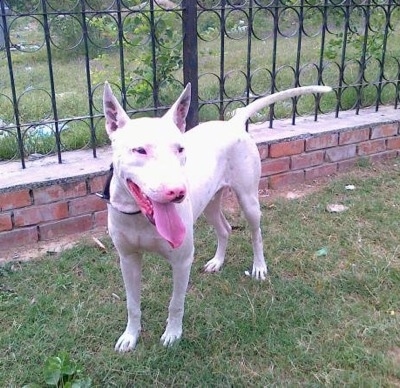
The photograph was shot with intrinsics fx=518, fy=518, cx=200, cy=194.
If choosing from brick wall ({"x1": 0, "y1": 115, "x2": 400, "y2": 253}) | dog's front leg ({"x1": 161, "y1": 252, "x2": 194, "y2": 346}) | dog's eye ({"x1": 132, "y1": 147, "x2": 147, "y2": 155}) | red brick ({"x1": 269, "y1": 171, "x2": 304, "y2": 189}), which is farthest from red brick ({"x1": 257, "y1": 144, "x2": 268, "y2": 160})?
dog's eye ({"x1": 132, "y1": 147, "x2": 147, "y2": 155})

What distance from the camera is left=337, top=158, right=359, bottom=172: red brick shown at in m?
4.62

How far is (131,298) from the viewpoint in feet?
8.06

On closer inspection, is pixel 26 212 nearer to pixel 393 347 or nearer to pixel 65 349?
pixel 65 349

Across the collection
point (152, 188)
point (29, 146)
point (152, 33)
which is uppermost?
point (152, 33)

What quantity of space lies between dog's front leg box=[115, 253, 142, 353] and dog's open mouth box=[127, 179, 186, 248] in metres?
0.48

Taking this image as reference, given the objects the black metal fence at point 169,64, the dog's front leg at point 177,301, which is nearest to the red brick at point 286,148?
the black metal fence at point 169,64

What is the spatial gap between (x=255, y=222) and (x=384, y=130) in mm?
2355

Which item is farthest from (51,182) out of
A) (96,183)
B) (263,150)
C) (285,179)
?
(285,179)

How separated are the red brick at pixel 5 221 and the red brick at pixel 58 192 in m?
0.19

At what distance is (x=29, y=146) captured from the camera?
12.6 feet

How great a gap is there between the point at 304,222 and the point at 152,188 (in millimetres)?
2177

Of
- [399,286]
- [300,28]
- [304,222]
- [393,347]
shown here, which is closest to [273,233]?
[304,222]

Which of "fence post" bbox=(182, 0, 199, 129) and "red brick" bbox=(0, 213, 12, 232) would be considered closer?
"red brick" bbox=(0, 213, 12, 232)

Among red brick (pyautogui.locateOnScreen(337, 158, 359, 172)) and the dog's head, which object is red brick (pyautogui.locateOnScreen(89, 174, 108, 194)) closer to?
the dog's head
